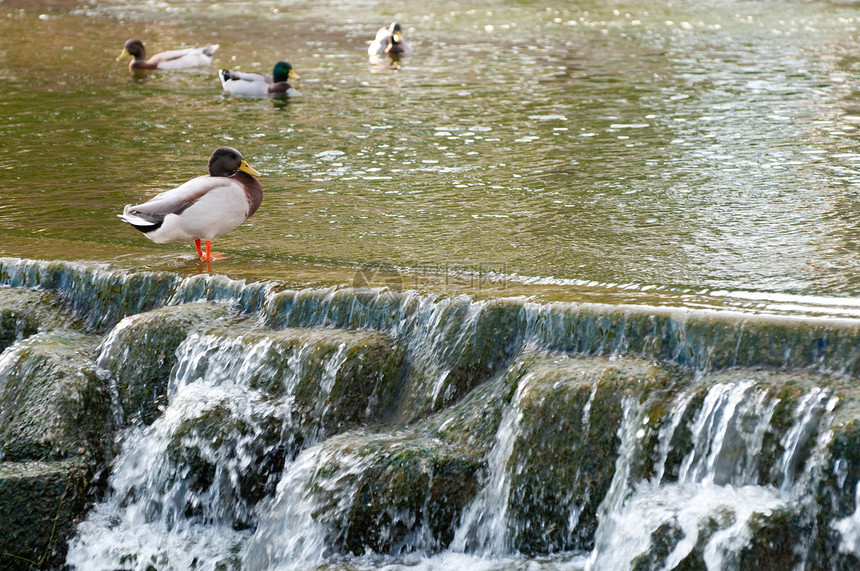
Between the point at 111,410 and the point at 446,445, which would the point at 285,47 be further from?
the point at 446,445

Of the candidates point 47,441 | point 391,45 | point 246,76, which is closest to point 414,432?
point 47,441

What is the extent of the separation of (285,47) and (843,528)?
52.7 ft

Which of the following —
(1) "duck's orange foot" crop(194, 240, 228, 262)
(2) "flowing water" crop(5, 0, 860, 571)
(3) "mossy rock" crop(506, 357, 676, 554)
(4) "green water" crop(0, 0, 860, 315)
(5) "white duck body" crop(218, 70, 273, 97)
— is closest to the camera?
(2) "flowing water" crop(5, 0, 860, 571)

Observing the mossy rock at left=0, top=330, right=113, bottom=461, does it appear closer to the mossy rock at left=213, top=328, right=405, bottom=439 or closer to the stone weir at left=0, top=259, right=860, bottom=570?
the stone weir at left=0, top=259, right=860, bottom=570

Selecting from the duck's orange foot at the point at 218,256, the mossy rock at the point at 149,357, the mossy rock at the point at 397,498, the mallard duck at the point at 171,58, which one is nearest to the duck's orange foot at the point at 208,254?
the duck's orange foot at the point at 218,256

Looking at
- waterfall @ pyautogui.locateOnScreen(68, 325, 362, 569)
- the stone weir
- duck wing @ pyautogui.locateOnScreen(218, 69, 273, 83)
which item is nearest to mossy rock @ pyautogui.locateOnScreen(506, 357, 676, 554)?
the stone weir

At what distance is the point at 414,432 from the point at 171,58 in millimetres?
12388

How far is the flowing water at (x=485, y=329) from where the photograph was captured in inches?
217

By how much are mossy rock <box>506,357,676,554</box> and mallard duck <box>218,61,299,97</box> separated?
30.8 ft

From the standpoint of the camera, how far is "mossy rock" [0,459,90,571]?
641 centimetres

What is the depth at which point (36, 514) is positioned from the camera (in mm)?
6445

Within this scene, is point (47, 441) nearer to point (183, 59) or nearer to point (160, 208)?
point (160, 208)

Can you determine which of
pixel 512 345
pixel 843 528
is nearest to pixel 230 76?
pixel 512 345

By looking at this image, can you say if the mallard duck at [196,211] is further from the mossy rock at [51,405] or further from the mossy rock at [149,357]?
the mossy rock at [51,405]
